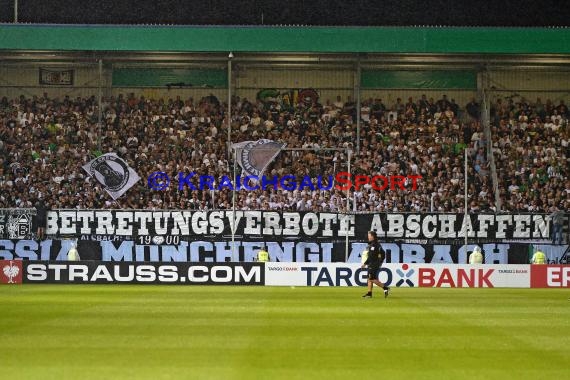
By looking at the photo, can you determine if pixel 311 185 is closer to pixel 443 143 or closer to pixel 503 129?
pixel 443 143

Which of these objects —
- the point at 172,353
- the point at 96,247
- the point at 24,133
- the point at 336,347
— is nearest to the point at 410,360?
the point at 336,347

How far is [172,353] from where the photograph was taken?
1313 cm

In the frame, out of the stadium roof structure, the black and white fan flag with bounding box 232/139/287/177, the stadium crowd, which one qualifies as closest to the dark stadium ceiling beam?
the stadium roof structure

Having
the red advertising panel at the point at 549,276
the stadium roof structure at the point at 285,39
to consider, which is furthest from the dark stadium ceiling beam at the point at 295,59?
the red advertising panel at the point at 549,276

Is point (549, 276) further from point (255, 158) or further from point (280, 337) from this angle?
point (280, 337)

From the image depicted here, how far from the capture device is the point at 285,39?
43.4m

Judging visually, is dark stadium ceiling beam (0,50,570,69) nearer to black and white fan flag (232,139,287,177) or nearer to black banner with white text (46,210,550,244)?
black and white fan flag (232,139,287,177)

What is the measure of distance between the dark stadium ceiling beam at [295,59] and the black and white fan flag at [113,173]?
23.8ft

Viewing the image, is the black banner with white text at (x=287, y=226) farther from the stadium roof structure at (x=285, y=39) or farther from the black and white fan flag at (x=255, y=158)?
the stadium roof structure at (x=285, y=39)

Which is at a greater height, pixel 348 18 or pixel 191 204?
pixel 348 18

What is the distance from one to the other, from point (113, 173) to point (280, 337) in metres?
26.5

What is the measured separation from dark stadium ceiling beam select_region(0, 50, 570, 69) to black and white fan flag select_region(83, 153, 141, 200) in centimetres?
725

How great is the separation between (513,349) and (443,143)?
→ 29.4 meters

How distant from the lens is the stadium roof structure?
142 feet
